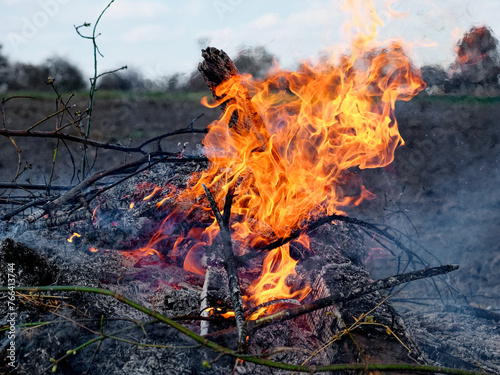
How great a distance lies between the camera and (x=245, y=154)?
127 inches

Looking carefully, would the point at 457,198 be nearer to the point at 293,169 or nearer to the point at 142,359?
the point at 293,169

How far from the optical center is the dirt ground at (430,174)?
14.3ft

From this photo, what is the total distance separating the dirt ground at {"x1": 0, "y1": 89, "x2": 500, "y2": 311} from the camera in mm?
4344

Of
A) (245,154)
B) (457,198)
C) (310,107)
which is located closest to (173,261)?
(245,154)

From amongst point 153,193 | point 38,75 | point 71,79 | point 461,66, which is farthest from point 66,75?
point 461,66

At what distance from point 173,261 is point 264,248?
795mm

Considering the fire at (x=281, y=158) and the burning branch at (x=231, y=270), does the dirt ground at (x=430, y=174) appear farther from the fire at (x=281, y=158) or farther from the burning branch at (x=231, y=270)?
the burning branch at (x=231, y=270)

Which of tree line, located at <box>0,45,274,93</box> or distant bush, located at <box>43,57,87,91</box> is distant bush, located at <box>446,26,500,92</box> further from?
distant bush, located at <box>43,57,87,91</box>

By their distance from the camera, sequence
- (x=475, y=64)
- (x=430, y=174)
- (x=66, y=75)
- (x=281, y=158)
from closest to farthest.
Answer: (x=281, y=158), (x=430, y=174), (x=475, y=64), (x=66, y=75)

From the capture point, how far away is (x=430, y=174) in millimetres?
6086

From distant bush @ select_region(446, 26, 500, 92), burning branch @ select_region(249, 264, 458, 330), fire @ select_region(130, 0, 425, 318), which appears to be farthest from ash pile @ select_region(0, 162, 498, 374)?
distant bush @ select_region(446, 26, 500, 92)

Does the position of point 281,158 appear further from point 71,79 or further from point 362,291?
point 71,79

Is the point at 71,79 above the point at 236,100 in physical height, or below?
above

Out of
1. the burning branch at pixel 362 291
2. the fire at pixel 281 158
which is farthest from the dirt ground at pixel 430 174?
the burning branch at pixel 362 291
